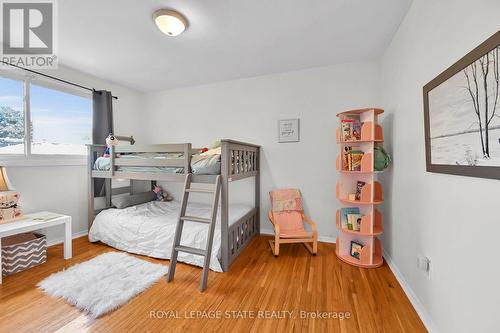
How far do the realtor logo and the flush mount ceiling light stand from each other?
0.88 m

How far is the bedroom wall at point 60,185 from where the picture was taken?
2570 mm

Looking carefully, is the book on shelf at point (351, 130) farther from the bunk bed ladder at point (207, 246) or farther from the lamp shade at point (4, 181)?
the lamp shade at point (4, 181)

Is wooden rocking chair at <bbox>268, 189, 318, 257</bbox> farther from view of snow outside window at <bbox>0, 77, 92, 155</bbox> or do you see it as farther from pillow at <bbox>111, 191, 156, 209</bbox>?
view of snow outside window at <bbox>0, 77, 92, 155</bbox>

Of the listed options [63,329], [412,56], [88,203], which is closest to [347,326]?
[63,329]

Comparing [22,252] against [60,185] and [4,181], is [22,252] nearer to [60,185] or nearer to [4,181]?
[4,181]

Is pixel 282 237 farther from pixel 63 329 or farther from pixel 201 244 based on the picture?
pixel 63 329

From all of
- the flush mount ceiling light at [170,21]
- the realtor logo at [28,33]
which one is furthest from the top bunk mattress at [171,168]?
the realtor logo at [28,33]

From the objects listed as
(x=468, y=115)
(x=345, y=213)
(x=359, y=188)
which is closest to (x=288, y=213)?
(x=345, y=213)

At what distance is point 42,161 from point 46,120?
1.88ft

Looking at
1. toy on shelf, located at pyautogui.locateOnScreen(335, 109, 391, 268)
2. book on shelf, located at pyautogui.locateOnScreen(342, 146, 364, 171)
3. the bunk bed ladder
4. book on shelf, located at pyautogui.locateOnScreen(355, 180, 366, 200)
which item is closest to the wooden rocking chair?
toy on shelf, located at pyautogui.locateOnScreen(335, 109, 391, 268)

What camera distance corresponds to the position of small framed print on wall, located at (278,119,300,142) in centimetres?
305

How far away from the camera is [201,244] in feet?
7.38

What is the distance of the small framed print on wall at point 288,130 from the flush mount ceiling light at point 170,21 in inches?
68.9

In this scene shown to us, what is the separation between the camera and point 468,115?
108 cm
